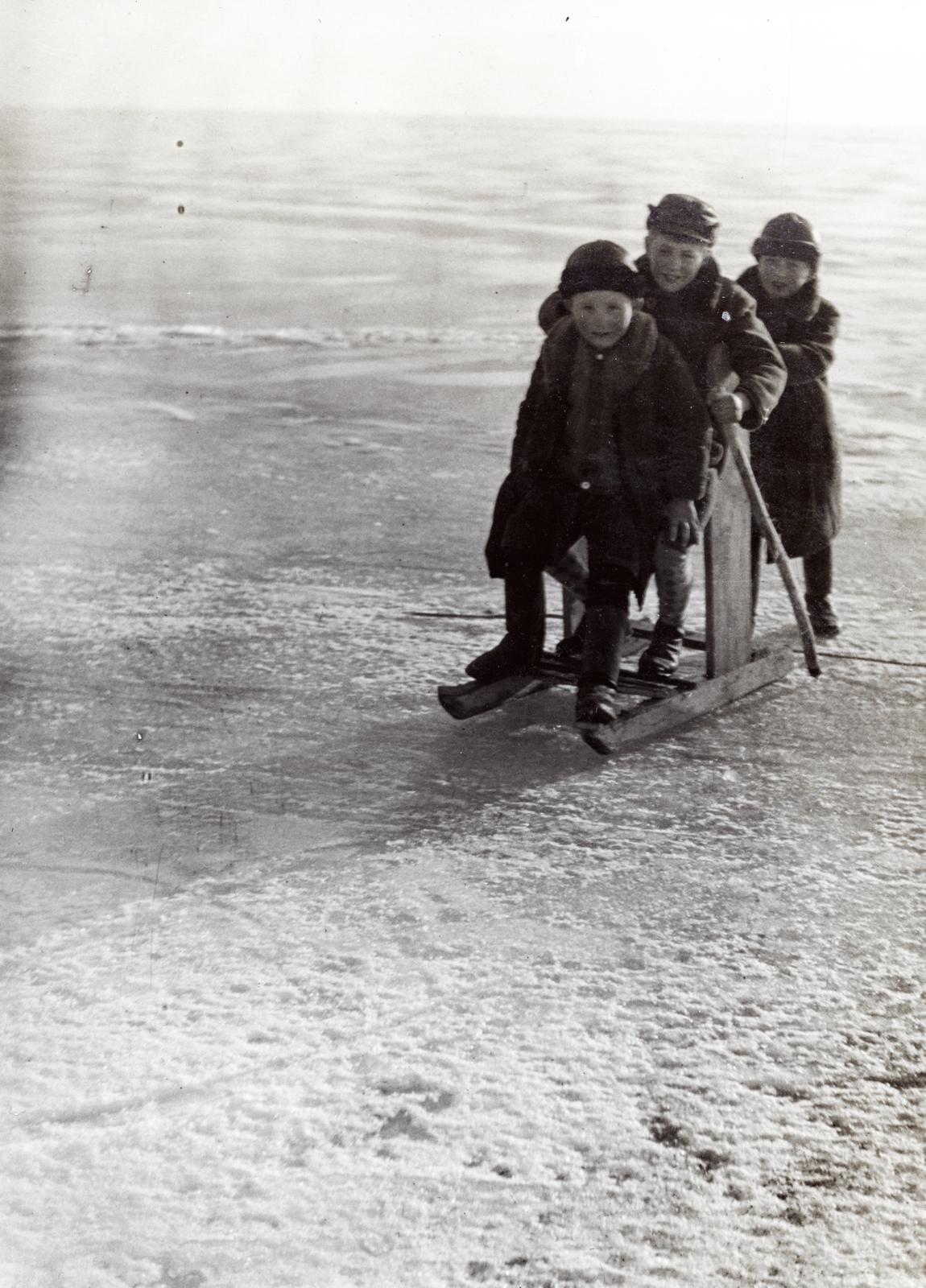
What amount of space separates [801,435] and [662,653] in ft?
2.25

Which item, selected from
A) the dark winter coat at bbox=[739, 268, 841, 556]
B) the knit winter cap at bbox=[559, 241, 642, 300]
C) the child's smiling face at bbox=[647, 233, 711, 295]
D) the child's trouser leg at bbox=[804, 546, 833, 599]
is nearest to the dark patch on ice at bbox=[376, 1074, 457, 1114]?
the knit winter cap at bbox=[559, 241, 642, 300]

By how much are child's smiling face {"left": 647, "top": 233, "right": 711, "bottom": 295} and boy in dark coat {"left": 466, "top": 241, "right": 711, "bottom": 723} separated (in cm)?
14

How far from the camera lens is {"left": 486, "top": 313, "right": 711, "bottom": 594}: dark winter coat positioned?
271 cm

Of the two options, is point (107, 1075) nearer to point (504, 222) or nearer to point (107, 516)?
point (107, 516)

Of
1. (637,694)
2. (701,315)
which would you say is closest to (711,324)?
(701,315)

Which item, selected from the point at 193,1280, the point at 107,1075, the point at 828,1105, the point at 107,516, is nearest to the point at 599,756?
the point at 828,1105

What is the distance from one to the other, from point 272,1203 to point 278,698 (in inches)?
61.7

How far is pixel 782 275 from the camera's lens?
124 inches

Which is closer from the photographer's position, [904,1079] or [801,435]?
[904,1079]

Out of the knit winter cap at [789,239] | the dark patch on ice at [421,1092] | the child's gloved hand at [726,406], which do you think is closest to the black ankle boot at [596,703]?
the child's gloved hand at [726,406]

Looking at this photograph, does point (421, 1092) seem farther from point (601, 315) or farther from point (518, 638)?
point (601, 315)

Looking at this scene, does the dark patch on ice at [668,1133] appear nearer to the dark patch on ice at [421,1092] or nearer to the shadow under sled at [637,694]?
the dark patch on ice at [421,1092]

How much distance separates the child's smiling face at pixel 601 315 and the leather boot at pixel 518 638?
1.63 feet

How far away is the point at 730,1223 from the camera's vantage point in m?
1.65
